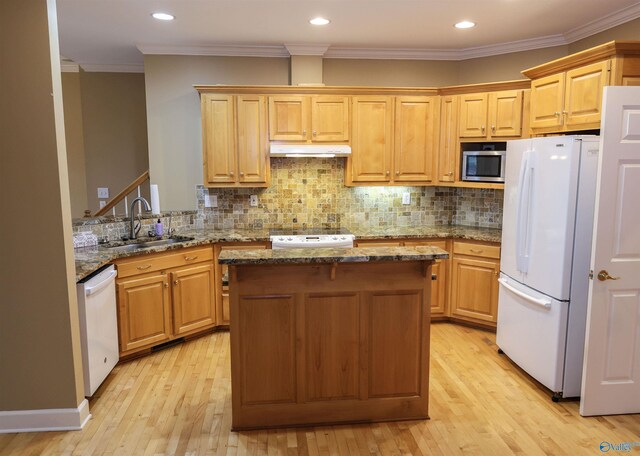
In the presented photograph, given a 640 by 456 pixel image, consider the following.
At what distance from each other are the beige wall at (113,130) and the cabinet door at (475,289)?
412 cm

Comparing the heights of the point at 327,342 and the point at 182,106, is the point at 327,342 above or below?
below

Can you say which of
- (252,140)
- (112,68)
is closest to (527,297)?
(252,140)

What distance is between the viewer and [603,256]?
8.88 feet

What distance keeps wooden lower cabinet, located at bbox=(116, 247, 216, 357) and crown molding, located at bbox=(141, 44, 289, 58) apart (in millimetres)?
2024

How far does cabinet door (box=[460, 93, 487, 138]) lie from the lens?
4363mm

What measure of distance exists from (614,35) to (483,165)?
143 cm

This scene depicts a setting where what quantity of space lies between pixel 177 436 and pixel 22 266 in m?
1.31

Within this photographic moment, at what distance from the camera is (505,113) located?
424 cm

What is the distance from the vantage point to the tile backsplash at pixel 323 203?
4777 millimetres

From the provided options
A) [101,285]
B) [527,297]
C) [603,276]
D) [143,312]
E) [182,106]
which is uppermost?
[182,106]

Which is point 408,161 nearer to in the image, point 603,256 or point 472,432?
point 603,256

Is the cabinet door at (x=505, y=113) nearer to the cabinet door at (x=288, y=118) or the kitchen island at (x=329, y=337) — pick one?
the cabinet door at (x=288, y=118)

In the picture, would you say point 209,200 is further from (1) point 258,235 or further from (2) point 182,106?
(2) point 182,106

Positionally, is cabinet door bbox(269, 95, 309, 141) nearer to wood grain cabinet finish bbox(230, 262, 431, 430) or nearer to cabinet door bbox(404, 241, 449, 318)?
cabinet door bbox(404, 241, 449, 318)
